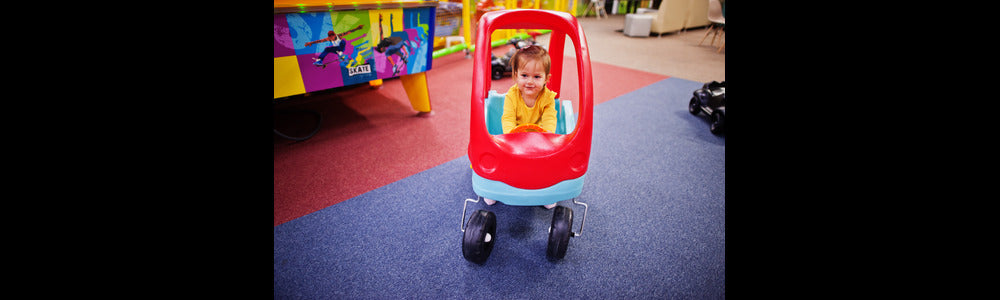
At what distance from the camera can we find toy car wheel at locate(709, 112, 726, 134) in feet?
7.19

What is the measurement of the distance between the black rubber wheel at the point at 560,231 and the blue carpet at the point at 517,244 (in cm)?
8

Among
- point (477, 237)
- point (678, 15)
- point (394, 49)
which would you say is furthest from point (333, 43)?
point (678, 15)

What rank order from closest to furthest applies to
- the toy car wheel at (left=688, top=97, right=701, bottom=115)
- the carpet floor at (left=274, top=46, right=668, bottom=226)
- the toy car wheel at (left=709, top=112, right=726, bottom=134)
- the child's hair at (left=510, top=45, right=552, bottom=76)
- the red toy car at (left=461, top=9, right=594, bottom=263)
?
1. the red toy car at (left=461, top=9, right=594, bottom=263)
2. the child's hair at (left=510, top=45, right=552, bottom=76)
3. the carpet floor at (left=274, top=46, right=668, bottom=226)
4. the toy car wheel at (left=709, top=112, right=726, bottom=134)
5. the toy car wheel at (left=688, top=97, right=701, bottom=115)

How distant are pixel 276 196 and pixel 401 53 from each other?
3.25ft

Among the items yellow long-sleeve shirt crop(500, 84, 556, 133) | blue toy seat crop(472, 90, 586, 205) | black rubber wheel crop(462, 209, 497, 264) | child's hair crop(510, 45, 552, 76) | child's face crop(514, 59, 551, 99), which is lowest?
black rubber wheel crop(462, 209, 497, 264)

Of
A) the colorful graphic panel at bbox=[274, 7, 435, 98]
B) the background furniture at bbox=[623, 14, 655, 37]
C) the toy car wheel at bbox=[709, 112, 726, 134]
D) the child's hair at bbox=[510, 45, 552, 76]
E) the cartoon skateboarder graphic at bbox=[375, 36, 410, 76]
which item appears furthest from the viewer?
the background furniture at bbox=[623, 14, 655, 37]

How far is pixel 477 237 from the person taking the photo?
3.78ft

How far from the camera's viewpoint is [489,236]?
4.01 feet

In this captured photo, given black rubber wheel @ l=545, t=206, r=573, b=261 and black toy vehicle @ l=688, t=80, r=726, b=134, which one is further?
black toy vehicle @ l=688, t=80, r=726, b=134

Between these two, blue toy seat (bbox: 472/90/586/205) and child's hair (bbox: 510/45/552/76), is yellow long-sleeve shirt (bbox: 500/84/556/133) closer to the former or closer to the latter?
child's hair (bbox: 510/45/552/76)

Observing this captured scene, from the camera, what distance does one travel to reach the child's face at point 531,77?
135 centimetres

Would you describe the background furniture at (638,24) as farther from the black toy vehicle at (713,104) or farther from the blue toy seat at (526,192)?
the blue toy seat at (526,192)

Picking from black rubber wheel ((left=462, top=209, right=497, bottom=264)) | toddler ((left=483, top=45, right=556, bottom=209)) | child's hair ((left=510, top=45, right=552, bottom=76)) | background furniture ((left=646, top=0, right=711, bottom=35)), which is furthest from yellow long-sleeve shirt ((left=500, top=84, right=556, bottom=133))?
background furniture ((left=646, top=0, right=711, bottom=35))
